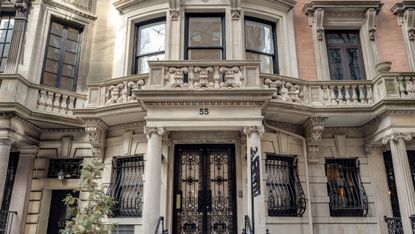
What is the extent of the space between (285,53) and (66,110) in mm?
7889

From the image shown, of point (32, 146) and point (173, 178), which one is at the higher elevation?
point (32, 146)

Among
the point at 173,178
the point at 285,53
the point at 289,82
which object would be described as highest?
the point at 285,53

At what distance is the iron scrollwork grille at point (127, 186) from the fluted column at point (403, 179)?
7591 millimetres

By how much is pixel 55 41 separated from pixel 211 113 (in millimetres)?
7304

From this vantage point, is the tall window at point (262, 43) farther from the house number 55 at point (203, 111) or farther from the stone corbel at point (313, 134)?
the house number 55 at point (203, 111)

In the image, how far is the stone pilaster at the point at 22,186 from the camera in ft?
35.4

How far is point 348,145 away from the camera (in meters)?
11.6

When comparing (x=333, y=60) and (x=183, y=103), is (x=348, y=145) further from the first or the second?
(x=183, y=103)

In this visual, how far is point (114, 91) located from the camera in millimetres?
10875

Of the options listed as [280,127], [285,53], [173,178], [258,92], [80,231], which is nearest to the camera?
[80,231]

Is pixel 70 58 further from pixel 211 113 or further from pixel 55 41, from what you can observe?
pixel 211 113

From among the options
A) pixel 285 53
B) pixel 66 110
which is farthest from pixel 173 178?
pixel 285 53

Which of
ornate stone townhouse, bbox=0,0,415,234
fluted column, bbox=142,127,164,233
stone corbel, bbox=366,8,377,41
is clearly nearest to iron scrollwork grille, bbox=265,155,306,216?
ornate stone townhouse, bbox=0,0,415,234

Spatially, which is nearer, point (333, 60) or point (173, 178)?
point (173, 178)
